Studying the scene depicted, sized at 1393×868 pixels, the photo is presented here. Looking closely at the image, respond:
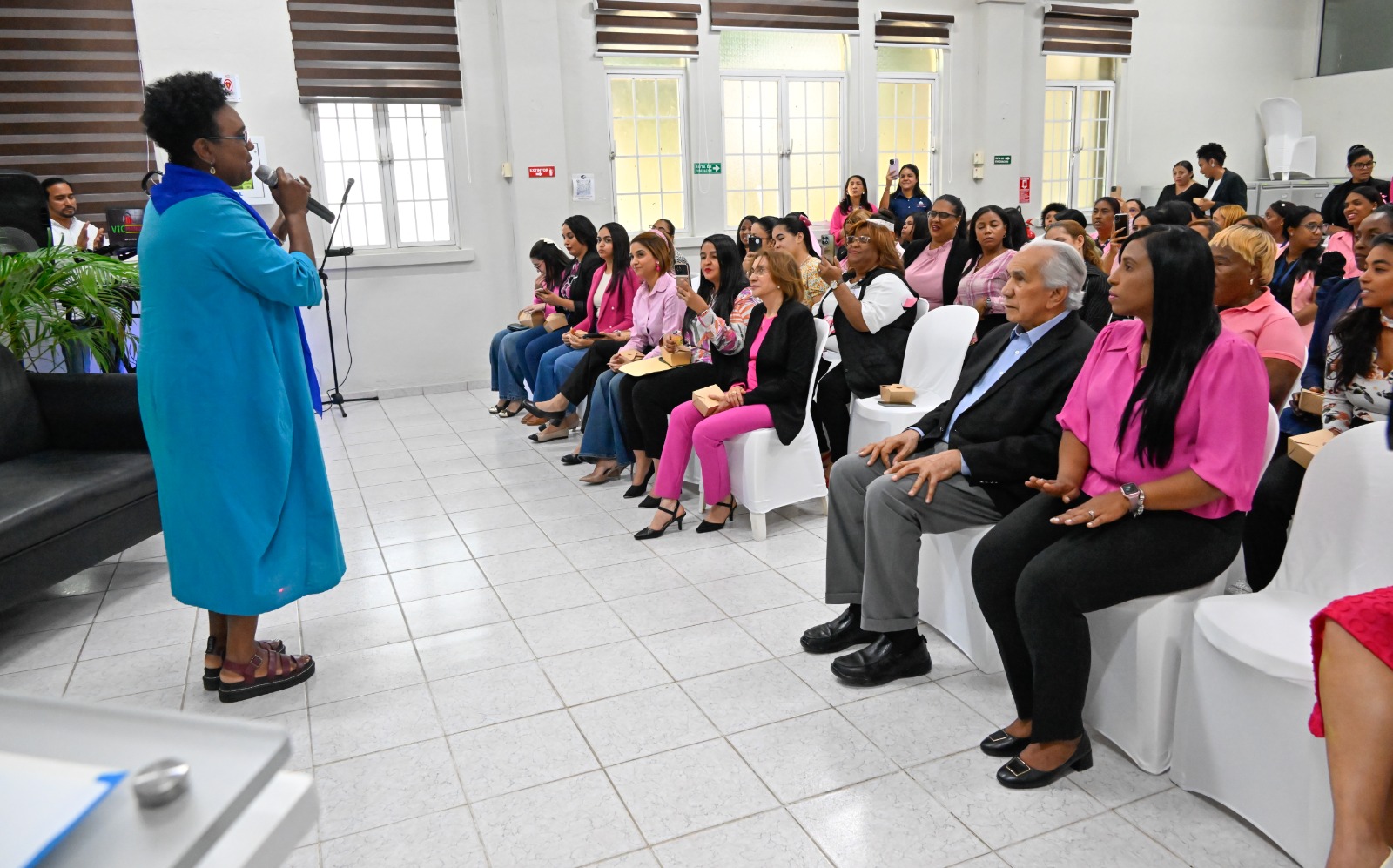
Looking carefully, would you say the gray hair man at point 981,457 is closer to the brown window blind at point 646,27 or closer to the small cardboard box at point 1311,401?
the small cardboard box at point 1311,401

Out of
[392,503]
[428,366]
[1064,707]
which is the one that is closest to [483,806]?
[1064,707]

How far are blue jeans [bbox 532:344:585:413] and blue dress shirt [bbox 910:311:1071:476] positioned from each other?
3100 millimetres

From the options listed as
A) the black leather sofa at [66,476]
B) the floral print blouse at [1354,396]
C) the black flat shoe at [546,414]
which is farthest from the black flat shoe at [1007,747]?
the black flat shoe at [546,414]

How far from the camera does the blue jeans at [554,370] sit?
5.62 metres

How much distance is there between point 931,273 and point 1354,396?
9.52ft

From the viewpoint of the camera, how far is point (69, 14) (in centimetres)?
623

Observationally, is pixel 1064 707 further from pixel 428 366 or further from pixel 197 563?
pixel 428 366

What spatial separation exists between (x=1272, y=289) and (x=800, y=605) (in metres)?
3.23

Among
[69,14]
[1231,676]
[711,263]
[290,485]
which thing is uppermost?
[69,14]

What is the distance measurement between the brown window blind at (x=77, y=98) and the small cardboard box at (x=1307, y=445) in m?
6.90

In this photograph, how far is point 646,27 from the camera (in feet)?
25.0

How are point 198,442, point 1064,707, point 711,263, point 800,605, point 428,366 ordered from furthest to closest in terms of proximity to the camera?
point 428,366, point 711,263, point 800,605, point 198,442, point 1064,707

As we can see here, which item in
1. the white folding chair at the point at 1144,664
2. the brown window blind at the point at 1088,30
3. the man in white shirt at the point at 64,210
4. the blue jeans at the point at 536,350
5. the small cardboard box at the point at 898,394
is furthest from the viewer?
the brown window blind at the point at 1088,30

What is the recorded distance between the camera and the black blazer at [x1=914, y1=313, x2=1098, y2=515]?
2.58 metres
